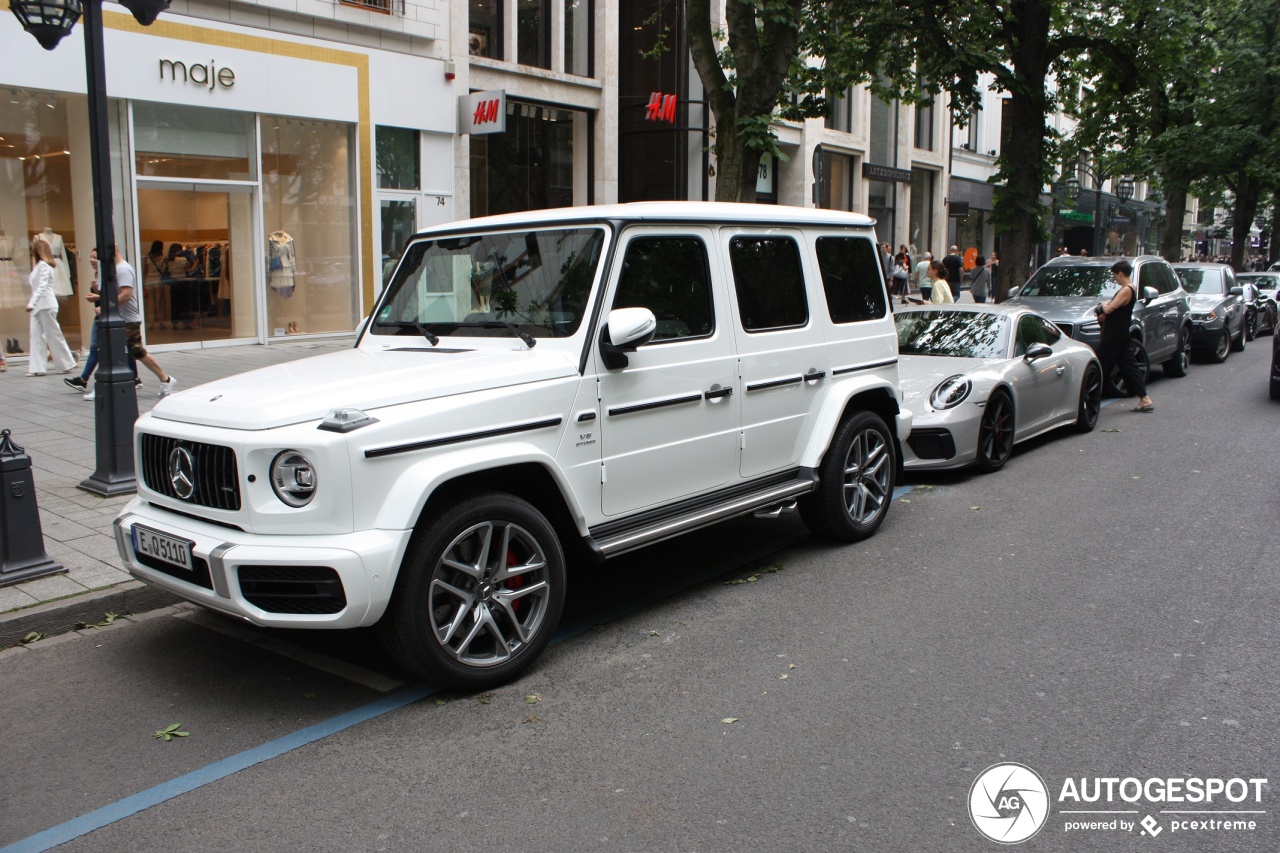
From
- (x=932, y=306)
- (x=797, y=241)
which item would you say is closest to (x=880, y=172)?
(x=932, y=306)

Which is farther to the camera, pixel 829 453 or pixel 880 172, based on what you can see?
pixel 880 172

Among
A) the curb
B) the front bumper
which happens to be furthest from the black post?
the front bumper

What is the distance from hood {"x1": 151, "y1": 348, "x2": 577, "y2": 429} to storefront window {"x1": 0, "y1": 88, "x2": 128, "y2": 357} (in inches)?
446

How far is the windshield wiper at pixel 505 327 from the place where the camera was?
502cm

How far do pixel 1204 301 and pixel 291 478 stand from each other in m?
18.7

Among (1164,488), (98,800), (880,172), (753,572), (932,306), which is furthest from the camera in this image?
(880,172)

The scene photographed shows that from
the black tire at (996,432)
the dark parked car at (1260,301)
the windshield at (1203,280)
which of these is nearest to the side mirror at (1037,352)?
the black tire at (996,432)

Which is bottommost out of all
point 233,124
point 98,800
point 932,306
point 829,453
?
point 98,800

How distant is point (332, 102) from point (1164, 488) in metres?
13.9

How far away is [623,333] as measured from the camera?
4840 mm

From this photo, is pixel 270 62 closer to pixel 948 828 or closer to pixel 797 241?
pixel 797 241

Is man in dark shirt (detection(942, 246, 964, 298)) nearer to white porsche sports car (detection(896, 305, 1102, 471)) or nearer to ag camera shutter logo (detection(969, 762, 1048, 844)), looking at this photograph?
white porsche sports car (detection(896, 305, 1102, 471))

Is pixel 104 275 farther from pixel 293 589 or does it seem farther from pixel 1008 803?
pixel 1008 803

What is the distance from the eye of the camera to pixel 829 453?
651 cm
